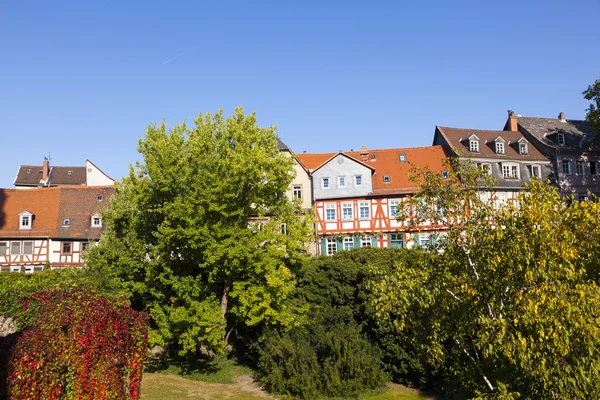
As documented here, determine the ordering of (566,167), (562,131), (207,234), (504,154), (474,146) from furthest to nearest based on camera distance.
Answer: (562,131) < (566,167) < (474,146) < (504,154) < (207,234)

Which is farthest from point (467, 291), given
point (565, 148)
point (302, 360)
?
point (565, 148)

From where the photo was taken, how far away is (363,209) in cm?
3906

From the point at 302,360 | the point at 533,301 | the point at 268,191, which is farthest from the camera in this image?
the point at 268,191

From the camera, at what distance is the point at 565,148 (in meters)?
43.5

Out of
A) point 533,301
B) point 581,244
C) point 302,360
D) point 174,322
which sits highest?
point 581,244

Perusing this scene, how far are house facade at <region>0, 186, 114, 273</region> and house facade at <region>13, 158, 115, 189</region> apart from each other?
724 inches

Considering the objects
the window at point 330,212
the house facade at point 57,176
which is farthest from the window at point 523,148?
the house facade at point 57,176

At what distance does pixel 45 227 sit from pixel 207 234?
23220mm

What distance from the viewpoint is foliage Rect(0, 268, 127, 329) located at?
23.2m

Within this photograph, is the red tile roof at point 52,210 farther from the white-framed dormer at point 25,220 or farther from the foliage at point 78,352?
the foliage at point 78,352

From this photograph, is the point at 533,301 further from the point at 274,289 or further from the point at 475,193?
the point at 274,289

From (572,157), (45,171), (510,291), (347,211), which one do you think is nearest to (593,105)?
(572,157)

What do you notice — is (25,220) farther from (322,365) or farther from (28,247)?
(322,365)

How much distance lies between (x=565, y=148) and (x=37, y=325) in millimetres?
41706
